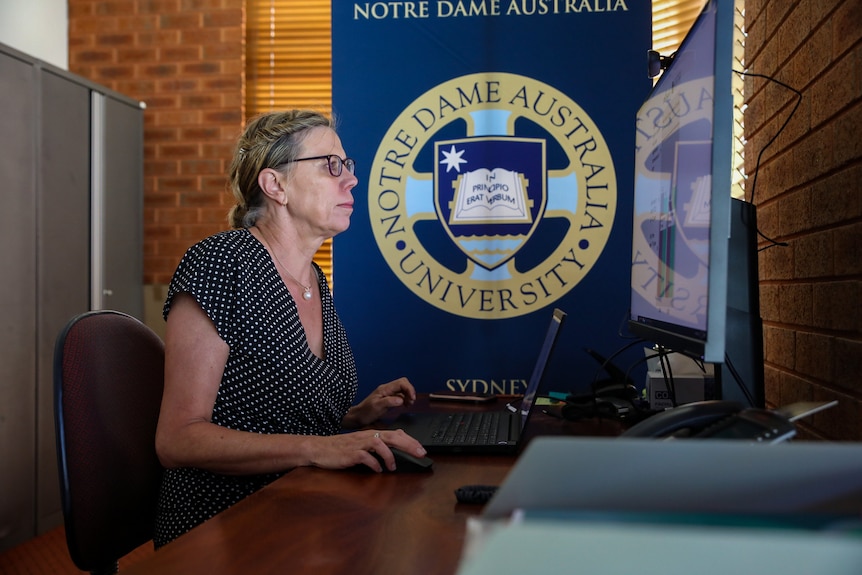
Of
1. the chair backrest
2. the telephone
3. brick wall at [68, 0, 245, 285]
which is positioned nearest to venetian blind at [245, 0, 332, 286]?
brick wall at [68, 0, 245, 285]

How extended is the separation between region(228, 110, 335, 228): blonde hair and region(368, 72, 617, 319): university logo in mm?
660

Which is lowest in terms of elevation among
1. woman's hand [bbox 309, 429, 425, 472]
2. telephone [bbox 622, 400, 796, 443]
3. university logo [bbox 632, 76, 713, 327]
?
woman's hand [bbox 309, 429, 425, 472]

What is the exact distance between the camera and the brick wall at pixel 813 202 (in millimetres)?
1149

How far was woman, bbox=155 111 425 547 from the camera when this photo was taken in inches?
50.9

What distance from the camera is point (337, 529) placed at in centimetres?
86

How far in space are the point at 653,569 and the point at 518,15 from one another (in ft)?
7.91

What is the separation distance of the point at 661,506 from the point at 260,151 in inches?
62.2

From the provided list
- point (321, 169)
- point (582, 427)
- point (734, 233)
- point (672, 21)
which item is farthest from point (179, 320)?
point (672, 21)

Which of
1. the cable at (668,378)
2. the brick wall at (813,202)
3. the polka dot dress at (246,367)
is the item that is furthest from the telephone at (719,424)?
the polka dot dress at (246,367)

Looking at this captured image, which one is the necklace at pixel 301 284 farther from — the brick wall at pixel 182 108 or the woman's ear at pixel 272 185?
the brick wall at pixel 182 108

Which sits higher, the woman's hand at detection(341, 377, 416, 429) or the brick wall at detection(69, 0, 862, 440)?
the brick wall at detection(69, 0, 862, 440)

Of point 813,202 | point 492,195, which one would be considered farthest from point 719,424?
point 492,195

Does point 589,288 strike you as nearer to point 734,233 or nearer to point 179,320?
point 734,233

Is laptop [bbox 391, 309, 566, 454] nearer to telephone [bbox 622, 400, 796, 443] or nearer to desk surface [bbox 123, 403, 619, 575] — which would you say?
desk surface [bbox 123, 403, 619, 575]
